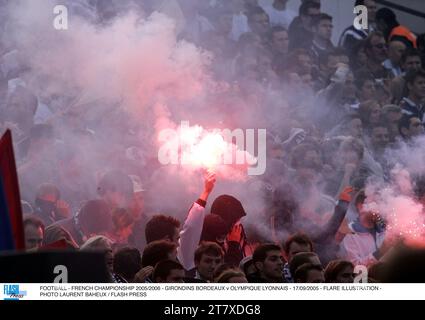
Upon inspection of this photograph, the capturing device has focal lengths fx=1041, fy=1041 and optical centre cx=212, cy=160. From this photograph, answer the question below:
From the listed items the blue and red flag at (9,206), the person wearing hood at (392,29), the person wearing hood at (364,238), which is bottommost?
the person wearing hood at (364,238)

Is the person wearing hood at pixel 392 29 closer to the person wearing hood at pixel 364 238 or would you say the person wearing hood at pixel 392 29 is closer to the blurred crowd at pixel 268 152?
the blurred crowd at pixel 268 152

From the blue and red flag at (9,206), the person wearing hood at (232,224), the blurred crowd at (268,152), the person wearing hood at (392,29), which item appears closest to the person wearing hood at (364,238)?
the blurred crowd at (268,152)

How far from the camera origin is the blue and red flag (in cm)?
324

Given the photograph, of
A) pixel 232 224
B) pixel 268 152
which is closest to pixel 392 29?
pixel 268 152

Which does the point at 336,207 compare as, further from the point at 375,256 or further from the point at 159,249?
the point at 159,249

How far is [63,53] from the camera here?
4.80 metres

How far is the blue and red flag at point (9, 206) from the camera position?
3.24 meters

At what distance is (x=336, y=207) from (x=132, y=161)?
98cm

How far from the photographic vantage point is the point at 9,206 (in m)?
3.48

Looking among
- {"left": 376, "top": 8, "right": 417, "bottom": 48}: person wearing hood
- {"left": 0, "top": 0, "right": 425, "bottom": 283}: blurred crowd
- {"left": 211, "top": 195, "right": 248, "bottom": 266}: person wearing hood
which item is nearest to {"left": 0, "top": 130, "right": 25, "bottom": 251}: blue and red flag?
{"left": 0, "top": 0, "right": 425, "bottom": 283}: blurred crowd

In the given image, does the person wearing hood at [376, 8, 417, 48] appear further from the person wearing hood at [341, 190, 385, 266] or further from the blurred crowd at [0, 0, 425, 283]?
the person wearing hood at [341, 190, 385, 266]

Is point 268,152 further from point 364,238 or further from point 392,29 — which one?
point 392,29
